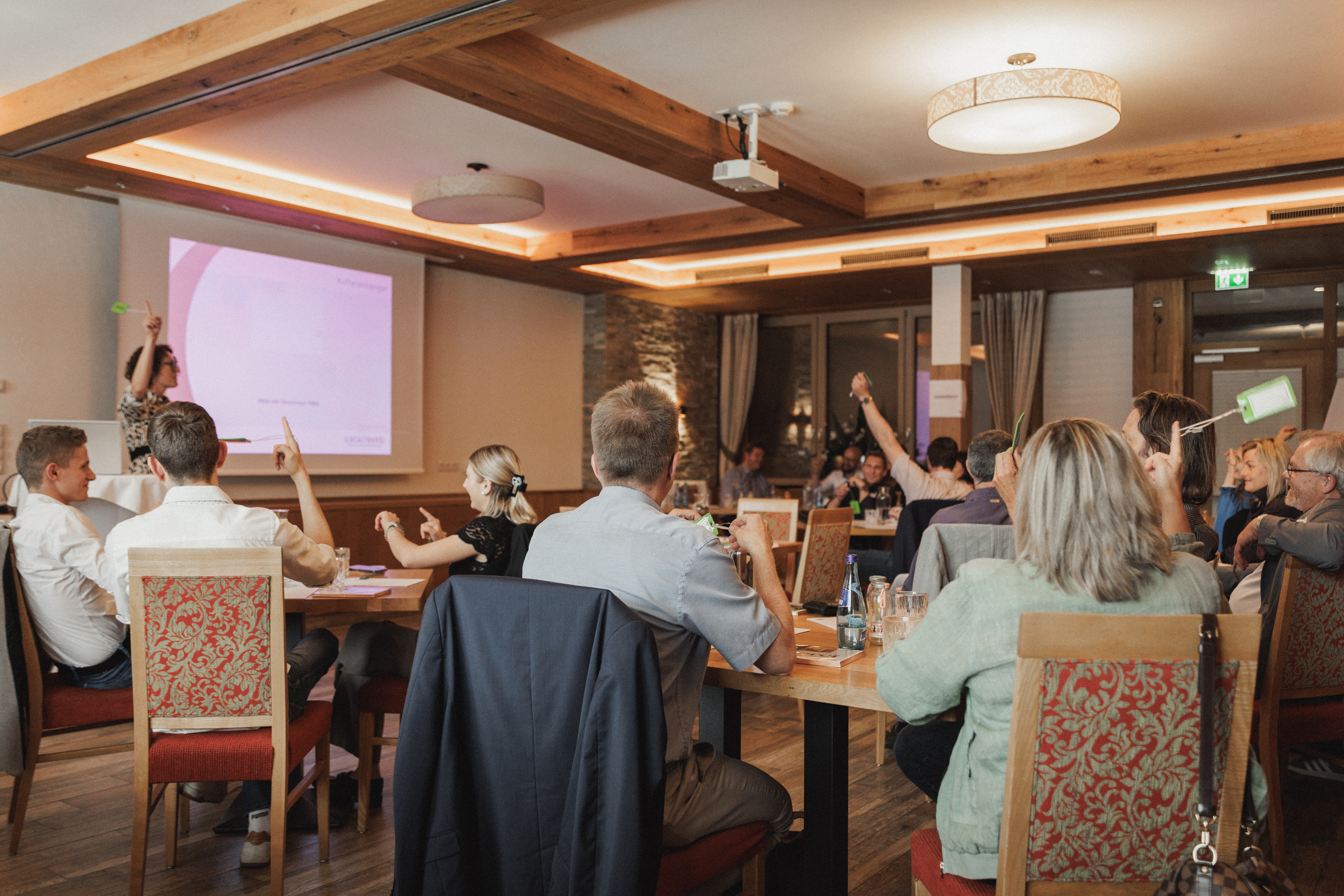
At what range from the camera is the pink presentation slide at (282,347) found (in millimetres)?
6551

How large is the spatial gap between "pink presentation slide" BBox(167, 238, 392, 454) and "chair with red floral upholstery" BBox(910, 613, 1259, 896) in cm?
611

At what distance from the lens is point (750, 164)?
197 inches

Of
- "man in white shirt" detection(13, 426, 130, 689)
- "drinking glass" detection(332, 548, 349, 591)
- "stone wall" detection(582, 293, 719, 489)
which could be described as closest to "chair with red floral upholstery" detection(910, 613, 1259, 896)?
"drinking glass" detection(332, 548, 349, 591)

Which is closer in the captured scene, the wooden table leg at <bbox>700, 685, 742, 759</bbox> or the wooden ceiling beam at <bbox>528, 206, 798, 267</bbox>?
the wooden table leg at <bbox>700, 685, 742, 759</bbox>

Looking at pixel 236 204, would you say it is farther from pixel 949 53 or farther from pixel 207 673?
pixel 207 673

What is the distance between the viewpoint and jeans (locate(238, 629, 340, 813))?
2.83 metres

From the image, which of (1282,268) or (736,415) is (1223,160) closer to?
(1282,268)

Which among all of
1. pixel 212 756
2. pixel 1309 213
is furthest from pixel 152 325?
pixel 1309 213

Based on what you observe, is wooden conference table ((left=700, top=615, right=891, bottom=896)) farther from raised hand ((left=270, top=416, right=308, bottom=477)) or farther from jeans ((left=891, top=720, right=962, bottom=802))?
raised hand ((left=270, top=416, right=308, bottom=477))

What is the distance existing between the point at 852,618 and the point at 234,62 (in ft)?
11.4

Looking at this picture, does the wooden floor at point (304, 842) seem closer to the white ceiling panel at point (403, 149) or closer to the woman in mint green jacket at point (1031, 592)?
the woman in mint green jacket at point (1031, 592)

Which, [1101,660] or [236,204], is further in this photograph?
[236,204]

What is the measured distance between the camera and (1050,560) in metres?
1.66

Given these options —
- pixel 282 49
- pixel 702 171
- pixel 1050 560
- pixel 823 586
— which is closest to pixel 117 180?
pixel 282 49
